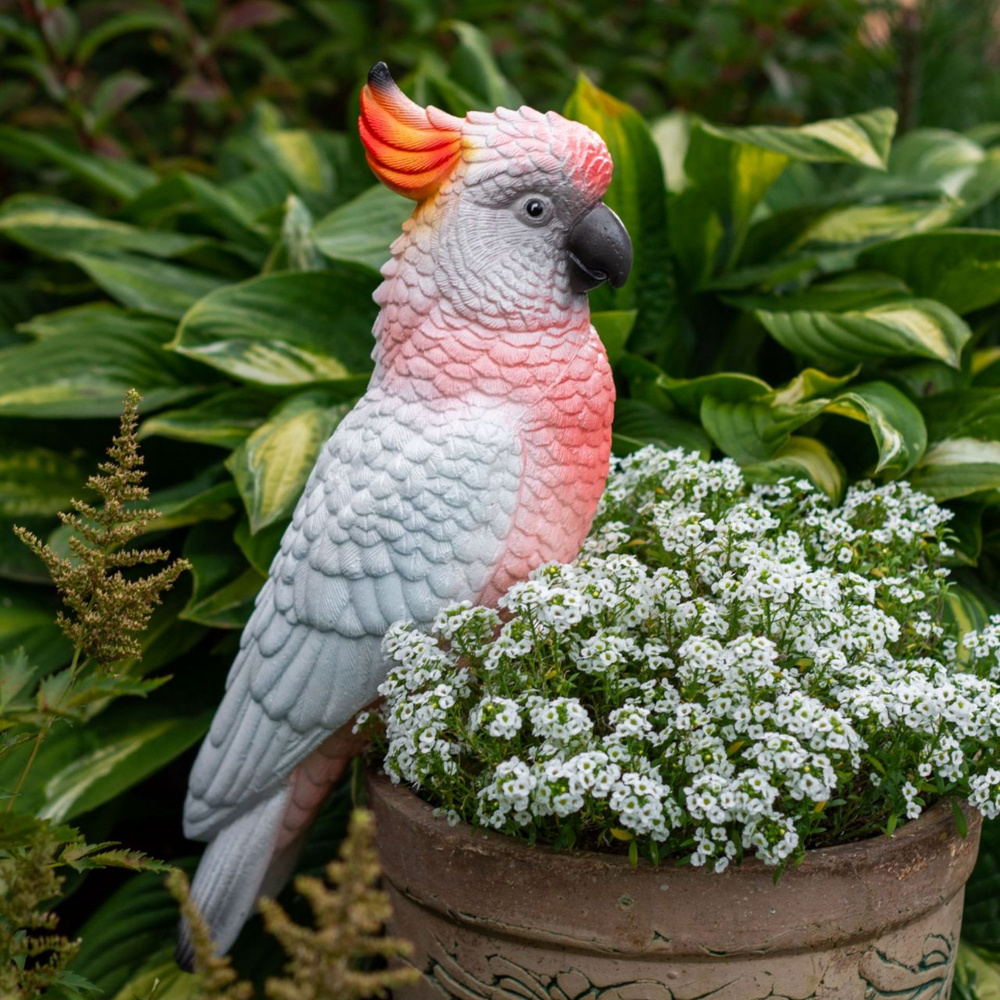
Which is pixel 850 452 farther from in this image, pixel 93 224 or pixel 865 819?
pixel 93 224

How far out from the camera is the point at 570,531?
1.15m

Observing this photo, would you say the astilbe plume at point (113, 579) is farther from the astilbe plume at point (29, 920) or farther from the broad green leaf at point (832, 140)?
the broad green leaf at point (832, 140)

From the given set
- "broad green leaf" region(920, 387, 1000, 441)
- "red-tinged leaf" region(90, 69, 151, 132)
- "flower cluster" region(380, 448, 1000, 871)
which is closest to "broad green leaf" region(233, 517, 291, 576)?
"flower cluster" region(380, 448, 1000, 871)

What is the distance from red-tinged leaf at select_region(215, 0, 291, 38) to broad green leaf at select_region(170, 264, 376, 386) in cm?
113

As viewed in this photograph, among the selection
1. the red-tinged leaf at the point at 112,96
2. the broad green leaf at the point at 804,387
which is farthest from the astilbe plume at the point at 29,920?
the red-tinged leaf at the point at 112,96

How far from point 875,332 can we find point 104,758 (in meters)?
1.36

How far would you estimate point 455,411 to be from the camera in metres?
1.10

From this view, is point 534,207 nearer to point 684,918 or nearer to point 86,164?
point 684,918

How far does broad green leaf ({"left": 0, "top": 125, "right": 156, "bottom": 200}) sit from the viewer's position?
2.32m

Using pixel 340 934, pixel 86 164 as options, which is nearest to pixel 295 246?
pixel 86 164

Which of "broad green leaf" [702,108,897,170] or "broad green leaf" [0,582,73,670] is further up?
"broad green leaf" [702,108,897,170]

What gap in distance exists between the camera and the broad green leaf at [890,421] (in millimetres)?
1396

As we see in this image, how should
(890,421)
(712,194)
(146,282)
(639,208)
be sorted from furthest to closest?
(146,282)
(712,194)
(639,208)
(890,421)

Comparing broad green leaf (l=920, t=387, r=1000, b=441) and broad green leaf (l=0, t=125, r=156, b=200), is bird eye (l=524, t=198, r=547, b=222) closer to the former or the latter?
broad green leaf (l=920, t=387, r=1000, b=441)
